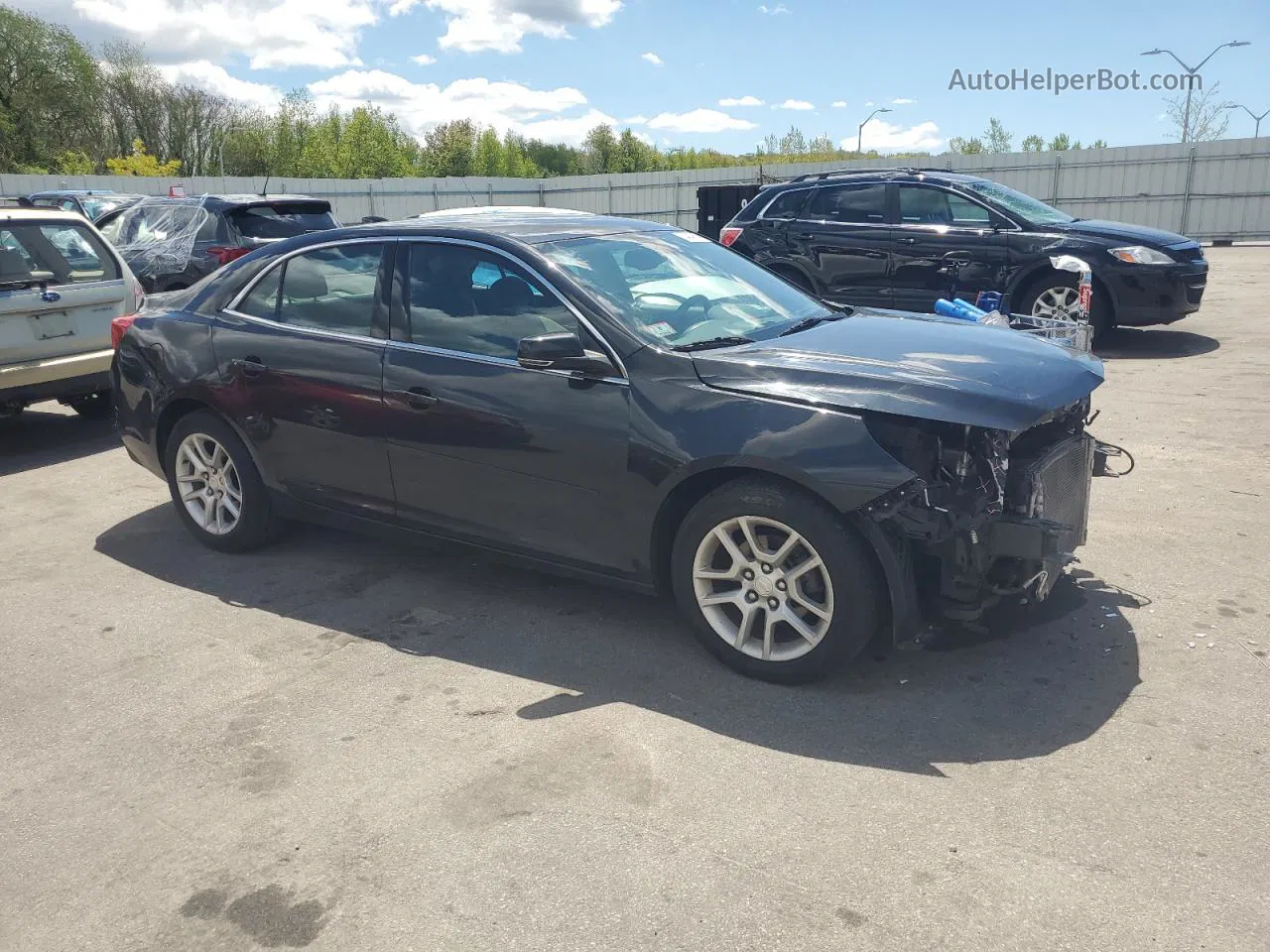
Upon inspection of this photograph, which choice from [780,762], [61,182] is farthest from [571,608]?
[61,182]

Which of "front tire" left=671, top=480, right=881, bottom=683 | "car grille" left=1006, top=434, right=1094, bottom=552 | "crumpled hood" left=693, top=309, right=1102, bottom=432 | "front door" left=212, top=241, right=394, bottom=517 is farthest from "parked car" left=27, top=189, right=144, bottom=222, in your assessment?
"car grille" left=1006, top=434, right=1094, bottom=552

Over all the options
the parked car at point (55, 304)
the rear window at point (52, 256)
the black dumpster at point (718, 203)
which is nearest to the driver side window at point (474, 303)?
the parked car at point (55, 304)

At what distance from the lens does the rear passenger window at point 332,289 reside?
484cm

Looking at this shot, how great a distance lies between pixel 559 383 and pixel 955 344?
5.24ft

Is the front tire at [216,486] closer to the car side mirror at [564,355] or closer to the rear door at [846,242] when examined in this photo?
the car side mirror at [564,355]

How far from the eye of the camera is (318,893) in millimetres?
2818

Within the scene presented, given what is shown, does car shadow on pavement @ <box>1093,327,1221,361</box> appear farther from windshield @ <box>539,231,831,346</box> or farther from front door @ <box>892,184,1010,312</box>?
windshield @ <box>539,231,831,346</box>

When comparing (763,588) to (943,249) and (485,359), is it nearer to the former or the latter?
(485,359)

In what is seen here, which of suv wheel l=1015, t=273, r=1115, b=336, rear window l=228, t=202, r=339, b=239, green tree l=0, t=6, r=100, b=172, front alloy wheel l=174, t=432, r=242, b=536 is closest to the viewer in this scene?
front alloy wheel l=174, t=432, r=242, b=536

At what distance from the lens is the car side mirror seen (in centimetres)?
402

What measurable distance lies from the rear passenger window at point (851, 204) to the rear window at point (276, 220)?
5.53 meters

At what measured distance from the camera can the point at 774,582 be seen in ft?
12.5

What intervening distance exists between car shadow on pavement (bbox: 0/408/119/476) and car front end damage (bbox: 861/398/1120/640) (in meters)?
6.67

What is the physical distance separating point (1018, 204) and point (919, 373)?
8217 mm
